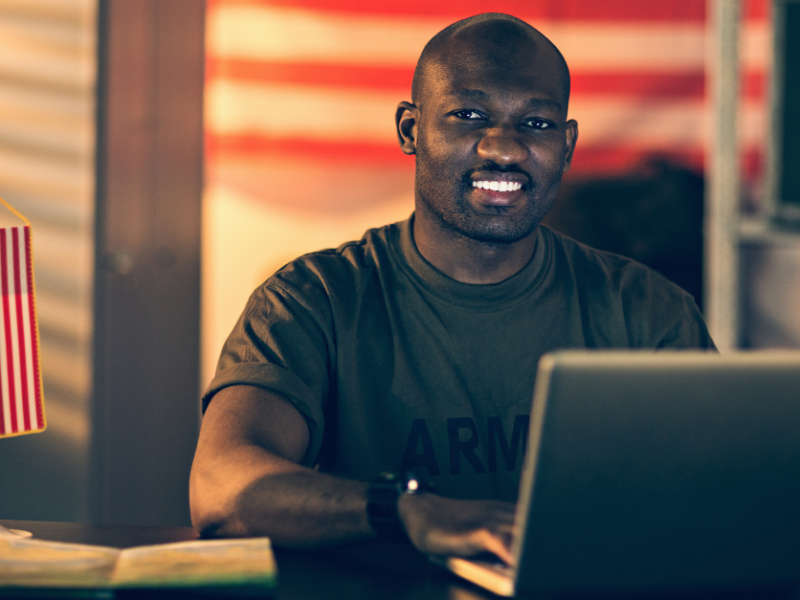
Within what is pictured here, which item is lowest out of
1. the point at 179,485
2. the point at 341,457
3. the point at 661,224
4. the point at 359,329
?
the point at 179,485

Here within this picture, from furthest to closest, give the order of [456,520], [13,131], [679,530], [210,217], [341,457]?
[210,217]
[13,131]
[341,457]
[456,520]
[679,530]

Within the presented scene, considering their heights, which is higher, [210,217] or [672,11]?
[672,11]

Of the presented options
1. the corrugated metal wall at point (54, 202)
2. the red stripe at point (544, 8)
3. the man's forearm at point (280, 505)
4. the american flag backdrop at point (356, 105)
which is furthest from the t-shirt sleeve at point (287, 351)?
the red stripe at point (544, 8)

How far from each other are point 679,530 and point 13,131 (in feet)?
5.84

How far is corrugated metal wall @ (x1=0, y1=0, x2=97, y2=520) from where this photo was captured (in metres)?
1.92

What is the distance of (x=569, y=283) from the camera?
4.21 feet

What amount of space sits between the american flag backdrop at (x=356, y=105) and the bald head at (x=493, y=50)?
118cm

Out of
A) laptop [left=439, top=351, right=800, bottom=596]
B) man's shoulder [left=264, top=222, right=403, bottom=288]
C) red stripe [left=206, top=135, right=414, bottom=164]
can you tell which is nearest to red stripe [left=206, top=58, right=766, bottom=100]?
red stripe [left=206, top=135, right=414, bottom=164]

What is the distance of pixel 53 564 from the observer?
701 mm

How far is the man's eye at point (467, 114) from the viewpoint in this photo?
1246 millimetres

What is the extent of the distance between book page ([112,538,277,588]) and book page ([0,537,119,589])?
0.05ft

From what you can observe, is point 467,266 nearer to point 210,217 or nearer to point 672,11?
point 210,217

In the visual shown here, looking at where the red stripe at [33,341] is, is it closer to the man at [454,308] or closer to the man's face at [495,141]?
the man at [454,308]

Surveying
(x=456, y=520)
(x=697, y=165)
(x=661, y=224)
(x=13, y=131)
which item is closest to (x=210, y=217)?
(x=13, y=131)
